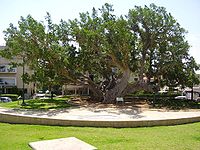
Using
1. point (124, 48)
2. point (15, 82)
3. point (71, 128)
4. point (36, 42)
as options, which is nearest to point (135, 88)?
point (124, 48)

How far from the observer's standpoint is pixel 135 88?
31141 mm

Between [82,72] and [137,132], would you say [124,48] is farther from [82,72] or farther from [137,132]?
[137,132]

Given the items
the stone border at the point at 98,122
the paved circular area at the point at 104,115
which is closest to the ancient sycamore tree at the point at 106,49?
the paved circular area at the point at 104,115

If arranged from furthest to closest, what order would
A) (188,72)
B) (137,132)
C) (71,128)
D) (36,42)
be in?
1. (188,72)
2. (36,42)
3. (71,128)
4. (137,132)

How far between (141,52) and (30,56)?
1210cm

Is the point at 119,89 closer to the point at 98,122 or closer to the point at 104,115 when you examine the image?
the point at 104,115

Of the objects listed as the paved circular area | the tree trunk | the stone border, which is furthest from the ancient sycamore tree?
the stone border

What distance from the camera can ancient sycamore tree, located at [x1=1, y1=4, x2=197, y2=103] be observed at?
26.9 meters

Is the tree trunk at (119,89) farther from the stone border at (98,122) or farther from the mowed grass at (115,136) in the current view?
the mowed grass at (115,136)

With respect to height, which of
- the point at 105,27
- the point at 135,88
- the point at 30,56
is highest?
the point at 105,27

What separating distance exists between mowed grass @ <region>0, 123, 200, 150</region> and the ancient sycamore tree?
13709mm

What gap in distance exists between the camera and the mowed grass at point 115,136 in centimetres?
988

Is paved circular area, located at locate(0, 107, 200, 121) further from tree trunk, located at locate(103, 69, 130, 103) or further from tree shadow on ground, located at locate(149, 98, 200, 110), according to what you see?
tree trunk, located at locate(103, 69, 130, 103)

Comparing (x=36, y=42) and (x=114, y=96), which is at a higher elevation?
(x=36, y=42)
